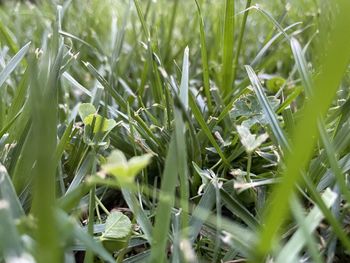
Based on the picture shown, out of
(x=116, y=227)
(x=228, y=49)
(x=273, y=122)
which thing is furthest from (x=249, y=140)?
(x=228, y=49)

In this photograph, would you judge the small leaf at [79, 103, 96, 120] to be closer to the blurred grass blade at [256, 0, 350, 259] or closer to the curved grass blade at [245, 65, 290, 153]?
the curved grass blade at [245, 65, 290, 153]

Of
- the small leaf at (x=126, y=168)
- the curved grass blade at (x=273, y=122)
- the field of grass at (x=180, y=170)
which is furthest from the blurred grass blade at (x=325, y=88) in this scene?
the curved grass blade at (x=273, y=122)

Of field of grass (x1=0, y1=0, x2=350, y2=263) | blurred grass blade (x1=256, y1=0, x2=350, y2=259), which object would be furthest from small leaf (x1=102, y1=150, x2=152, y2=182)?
blurred grass blade (x1=256, y1=0, x2=350, y2=259)

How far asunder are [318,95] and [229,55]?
1.79ft

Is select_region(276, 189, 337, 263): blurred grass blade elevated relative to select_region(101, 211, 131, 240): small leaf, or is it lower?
elevated

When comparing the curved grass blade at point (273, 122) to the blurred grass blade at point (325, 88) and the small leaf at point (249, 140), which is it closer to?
the small leaf at point (249, 140)

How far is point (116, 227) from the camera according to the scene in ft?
1.65

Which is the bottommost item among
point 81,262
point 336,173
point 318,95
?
point 81,262

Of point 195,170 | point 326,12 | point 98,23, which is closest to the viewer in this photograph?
point 195,170

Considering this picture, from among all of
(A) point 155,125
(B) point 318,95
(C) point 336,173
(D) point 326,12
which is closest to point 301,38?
(D) point 326,12

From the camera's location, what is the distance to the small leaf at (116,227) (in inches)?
19.5

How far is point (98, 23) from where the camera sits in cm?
128

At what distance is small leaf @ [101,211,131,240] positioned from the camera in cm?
50

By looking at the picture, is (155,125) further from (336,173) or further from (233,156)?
(336,173)
